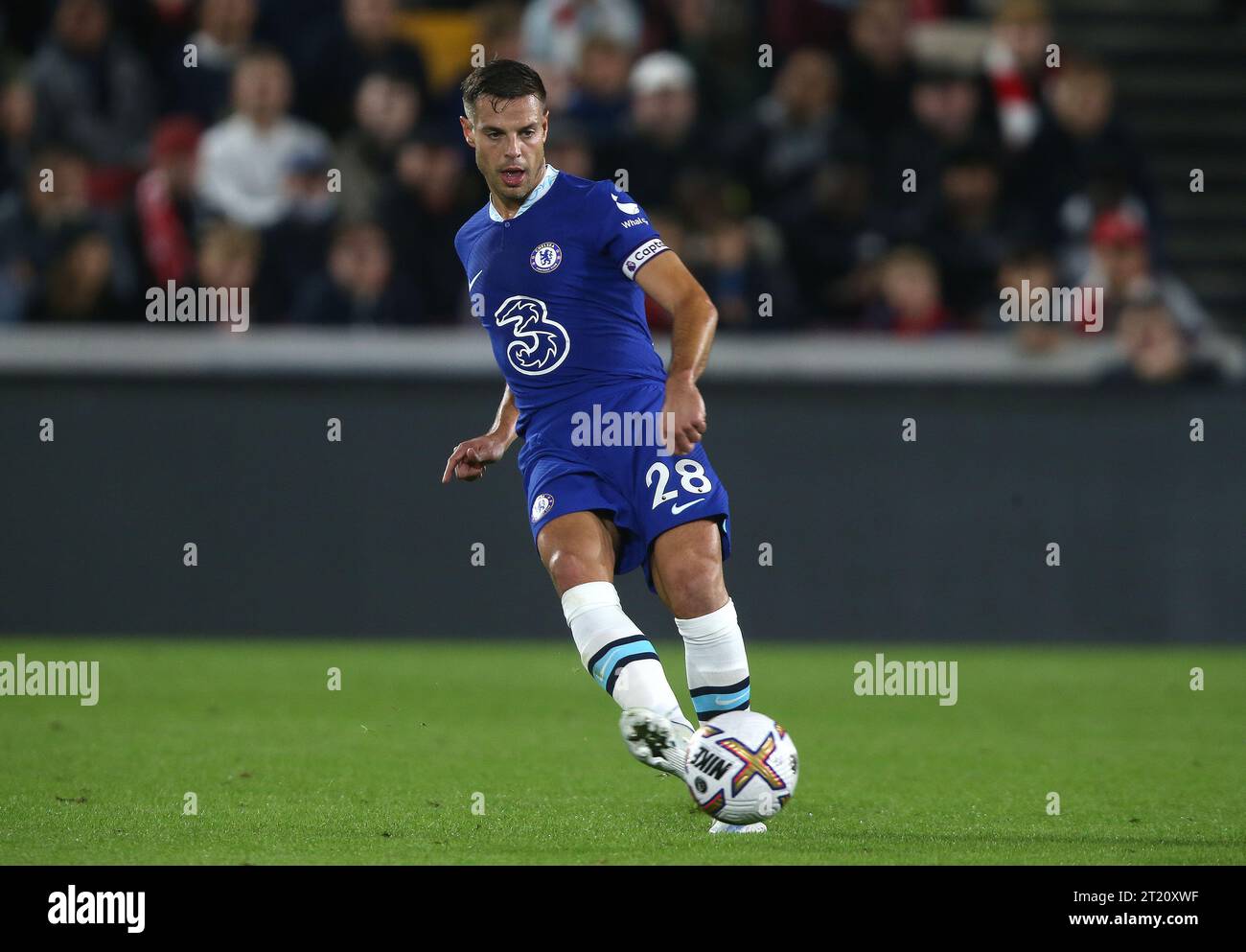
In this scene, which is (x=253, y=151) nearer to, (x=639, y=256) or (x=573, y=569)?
(x=639, y=256)

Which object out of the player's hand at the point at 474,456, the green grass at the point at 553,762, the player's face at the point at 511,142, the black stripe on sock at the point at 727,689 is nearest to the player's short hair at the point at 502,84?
the player's face at the point at 511,142

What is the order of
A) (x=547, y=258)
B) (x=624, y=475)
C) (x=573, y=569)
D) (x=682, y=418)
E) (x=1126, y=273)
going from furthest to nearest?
(x=1126, y=273)
(x=547, y=258)
(x=624, y=475)
(x=573, y=569)
(x=682, y=418)

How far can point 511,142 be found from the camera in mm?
6387

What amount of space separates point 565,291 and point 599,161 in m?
7.15

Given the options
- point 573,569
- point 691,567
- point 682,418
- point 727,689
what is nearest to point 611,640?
point 573,569

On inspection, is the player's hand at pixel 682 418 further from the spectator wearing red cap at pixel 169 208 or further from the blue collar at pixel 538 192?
the spectator wearing red cap at pixel 169 208

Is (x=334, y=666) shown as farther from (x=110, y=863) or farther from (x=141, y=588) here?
(x=110, y=863)

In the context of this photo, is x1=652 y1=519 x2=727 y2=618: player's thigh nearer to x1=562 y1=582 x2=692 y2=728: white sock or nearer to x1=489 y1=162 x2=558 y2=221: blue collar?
x1=562 y1=582 x2=692 y2=728: white sock

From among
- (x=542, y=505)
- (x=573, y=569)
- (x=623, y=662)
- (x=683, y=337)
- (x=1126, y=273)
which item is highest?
(x=1126, y=273)

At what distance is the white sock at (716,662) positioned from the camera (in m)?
6.36

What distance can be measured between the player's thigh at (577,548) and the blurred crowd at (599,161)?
686 centimetres

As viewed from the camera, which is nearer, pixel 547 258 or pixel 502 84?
pixel 502 84

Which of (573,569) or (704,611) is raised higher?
(573,569)

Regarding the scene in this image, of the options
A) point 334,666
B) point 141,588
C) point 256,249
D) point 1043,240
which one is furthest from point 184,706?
point 1043,240
